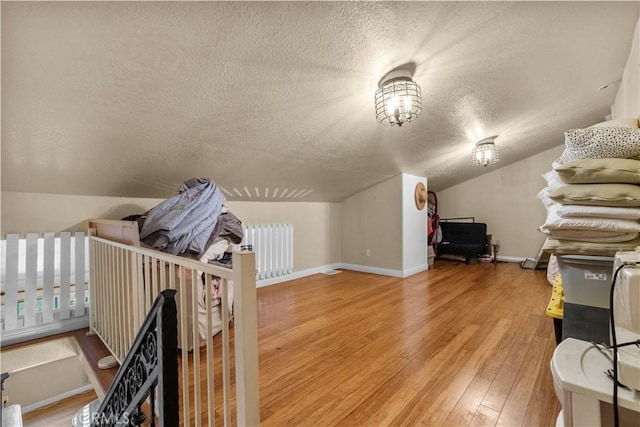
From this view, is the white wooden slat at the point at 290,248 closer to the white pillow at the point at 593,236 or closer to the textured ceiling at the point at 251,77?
the textured ceiling at the point at 251,77

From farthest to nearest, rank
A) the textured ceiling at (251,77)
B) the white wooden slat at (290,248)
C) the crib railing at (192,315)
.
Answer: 1. the white wooden slat at (290,248)
2. the textured ceiling at (251,77)
3. the crib railing at (192,315)

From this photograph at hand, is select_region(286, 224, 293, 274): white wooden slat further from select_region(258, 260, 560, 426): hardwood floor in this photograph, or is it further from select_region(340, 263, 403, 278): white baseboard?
select_region(340, 263, 403, 278): white baseboard

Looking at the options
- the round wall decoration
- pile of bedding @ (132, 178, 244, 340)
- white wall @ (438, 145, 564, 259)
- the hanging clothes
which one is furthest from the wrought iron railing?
white wall @ (438, 145, 564, 259)

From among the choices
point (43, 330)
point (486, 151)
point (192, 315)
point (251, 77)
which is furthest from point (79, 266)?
point (486, 151)

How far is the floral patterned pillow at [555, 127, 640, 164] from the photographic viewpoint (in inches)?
46.1

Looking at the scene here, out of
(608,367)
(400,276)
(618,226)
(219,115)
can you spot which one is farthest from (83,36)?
(400,276)

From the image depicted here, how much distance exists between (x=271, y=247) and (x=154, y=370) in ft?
8.80

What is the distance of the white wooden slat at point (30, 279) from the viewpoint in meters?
2.13

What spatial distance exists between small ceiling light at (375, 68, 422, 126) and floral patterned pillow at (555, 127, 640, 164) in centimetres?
84

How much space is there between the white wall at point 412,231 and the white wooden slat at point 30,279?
3.86 metres

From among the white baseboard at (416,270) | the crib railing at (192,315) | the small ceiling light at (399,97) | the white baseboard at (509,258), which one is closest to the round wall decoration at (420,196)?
the white baseboard at (416,270)

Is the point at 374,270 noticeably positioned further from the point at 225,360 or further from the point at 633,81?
the point at 225,360

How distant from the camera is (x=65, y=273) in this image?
2314 millimetres

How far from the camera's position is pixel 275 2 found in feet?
4.10
